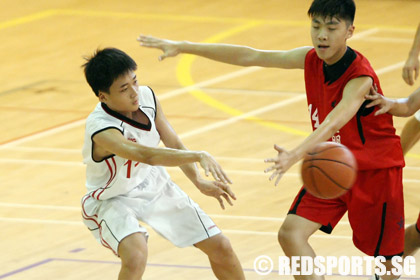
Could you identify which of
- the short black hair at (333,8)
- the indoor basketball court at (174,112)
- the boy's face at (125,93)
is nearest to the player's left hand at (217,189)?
the boy's face at (125,93)

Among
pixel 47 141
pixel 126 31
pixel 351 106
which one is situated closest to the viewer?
pixel 351 106

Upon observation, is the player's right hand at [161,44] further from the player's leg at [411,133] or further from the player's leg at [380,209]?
the player's leg at [411,133]

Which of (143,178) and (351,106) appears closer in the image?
(351,106)

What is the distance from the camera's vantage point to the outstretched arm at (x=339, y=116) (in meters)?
5.04

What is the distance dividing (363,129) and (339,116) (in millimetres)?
401

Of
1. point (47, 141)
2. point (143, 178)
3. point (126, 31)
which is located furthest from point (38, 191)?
point (126, 31)

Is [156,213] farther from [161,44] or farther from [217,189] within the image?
[161,44]

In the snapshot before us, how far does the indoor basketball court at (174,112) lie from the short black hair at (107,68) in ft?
5.89

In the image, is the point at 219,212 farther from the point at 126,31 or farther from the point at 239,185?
the point at 126,31

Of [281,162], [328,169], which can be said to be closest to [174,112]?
[328,169]

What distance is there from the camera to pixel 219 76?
12.2m

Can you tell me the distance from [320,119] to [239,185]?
312 centimetres

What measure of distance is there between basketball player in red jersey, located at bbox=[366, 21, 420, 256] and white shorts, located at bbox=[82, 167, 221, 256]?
1274 millimetres
